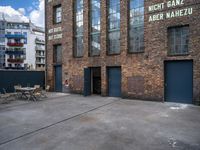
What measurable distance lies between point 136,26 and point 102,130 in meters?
8.69

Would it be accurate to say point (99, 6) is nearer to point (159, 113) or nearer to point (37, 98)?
point (37, 98)

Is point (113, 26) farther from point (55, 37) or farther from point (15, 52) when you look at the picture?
point (15, 52)

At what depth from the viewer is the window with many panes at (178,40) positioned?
1074 cm

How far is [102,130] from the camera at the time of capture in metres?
6.19

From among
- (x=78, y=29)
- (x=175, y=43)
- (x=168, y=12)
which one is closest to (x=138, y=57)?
(x=175, y=43)

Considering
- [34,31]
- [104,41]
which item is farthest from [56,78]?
[34,31]

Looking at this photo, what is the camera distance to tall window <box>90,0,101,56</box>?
14.6 m

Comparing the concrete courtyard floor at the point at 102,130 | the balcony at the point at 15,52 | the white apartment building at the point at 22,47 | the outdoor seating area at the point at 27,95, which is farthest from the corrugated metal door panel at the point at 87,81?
the balcony at the point at 15,52

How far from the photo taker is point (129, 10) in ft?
42.5

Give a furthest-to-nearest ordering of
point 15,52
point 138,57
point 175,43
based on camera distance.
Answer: point 15,52
point 138,57
point 175,43

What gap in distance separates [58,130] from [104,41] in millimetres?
9016

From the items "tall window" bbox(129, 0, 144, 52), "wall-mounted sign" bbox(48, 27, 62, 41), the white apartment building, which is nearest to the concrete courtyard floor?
"tall window" bbox(129, 0, 144, 52)

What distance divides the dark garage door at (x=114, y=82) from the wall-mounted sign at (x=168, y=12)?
4.35m

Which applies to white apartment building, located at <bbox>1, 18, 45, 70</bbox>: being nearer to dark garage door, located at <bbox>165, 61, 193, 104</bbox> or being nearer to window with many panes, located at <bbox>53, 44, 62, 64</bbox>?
window with many panes, located at <bbox>53, 44, 62, 64</bbox>
